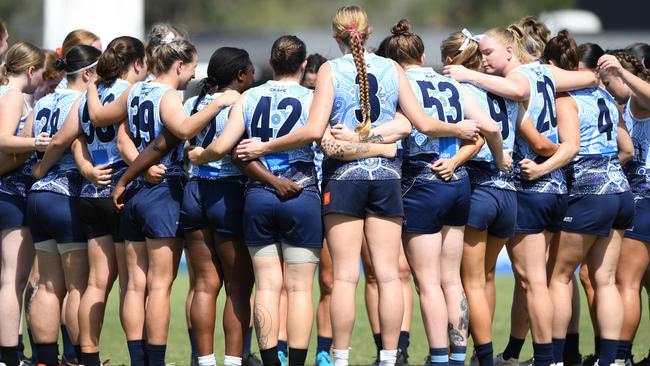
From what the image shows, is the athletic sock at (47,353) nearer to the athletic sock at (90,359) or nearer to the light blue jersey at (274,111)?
the athletic sock at (90,359)

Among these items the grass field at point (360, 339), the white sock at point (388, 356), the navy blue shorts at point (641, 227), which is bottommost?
the grass field at point (360, 339)

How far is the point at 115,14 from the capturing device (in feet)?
49.6

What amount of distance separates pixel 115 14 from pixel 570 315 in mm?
9287

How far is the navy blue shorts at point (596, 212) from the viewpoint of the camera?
7.52 m

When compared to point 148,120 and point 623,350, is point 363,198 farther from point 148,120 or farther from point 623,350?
point 623,350

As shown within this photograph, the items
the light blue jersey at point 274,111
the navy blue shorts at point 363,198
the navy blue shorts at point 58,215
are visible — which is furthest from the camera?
the navy blue shorts at point 58,215

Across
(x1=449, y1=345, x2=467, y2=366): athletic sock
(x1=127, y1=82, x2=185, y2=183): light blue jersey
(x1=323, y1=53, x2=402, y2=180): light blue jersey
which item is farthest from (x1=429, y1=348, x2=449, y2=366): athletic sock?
(x1=127, y1=82, x2=185, y2=183): light blue jersey

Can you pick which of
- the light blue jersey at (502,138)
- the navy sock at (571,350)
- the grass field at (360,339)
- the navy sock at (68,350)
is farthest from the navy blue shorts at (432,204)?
the navy sock at (68,350)

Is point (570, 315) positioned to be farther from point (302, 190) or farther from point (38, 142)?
point (38, 142)

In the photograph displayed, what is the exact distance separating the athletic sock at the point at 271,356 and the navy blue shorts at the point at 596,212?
84.5 inches

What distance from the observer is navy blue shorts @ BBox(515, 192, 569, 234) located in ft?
24.3

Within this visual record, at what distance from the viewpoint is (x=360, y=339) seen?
10531 millimetres

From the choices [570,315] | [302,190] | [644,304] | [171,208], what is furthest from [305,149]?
[644,304]

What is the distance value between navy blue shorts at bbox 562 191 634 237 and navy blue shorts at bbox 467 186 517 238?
49 centimetres
